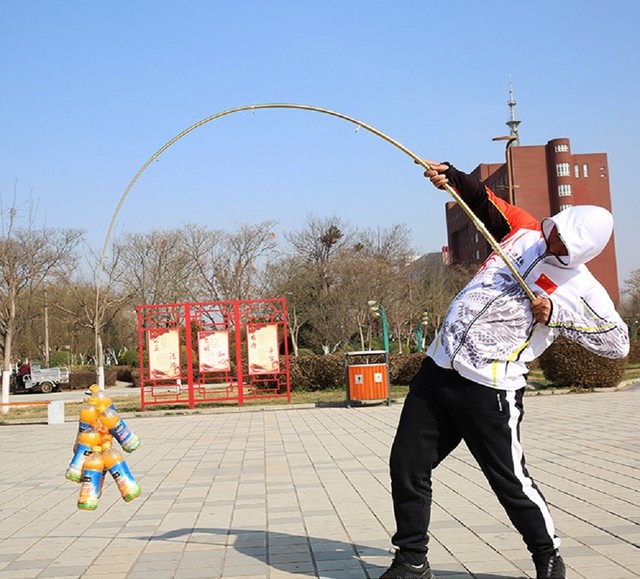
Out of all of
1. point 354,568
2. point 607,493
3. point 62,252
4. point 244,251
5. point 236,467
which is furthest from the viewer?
point 244,251

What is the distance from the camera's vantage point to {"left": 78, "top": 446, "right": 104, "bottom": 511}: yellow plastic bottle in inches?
175

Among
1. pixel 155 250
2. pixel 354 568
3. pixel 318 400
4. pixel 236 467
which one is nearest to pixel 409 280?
pixel 155 250

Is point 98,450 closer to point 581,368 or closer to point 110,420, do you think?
point 110,420

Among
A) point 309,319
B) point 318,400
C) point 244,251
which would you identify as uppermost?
point 244,251

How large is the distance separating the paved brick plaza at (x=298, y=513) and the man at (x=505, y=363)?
60 cm

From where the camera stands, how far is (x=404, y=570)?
12.8ft

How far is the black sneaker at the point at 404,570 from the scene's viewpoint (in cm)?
391

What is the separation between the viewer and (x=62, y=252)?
3066 cm

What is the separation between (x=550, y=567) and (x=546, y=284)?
1.30 m

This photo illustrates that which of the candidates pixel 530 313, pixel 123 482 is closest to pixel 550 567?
pixel 530 313

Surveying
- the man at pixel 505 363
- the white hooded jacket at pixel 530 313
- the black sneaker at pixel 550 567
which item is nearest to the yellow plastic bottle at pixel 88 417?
the man at pixel 505 363

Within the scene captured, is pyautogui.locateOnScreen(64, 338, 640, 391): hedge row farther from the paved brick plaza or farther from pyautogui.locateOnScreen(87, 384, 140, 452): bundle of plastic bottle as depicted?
pyautogui.locateOnScreen(87, 384, 140, 452): bundle of plastic bottle

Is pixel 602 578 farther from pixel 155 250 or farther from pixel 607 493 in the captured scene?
pixel 155 250

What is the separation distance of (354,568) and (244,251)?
39.5 metres
